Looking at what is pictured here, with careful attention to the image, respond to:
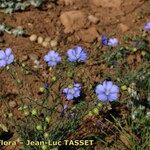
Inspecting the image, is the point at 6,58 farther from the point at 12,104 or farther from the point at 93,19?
the point at 93,19

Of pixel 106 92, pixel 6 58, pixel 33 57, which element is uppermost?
pixel 33 57

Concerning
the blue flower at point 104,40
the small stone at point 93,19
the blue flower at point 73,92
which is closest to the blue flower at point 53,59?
the blue flower at point 73,92

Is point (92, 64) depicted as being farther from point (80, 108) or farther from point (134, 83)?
point (80, 108)

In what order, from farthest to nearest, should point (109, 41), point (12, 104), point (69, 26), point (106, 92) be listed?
point (69, 26)
point (109, 41)
point (12, 104)
point (106, 92)

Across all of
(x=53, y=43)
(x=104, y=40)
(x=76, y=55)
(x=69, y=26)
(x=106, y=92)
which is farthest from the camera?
(x=69, y=26)

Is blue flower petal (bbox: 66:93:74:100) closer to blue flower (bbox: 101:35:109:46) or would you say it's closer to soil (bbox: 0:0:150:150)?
soil (bbox: 0:0:150:150)

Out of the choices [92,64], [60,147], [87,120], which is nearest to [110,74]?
[92,64]

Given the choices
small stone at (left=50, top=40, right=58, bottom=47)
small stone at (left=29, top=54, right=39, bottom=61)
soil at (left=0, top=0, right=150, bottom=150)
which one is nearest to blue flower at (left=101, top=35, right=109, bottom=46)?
soil at (left=0, top=0, right=150, bottom=150)

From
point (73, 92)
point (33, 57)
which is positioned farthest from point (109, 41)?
point (73, 92)
